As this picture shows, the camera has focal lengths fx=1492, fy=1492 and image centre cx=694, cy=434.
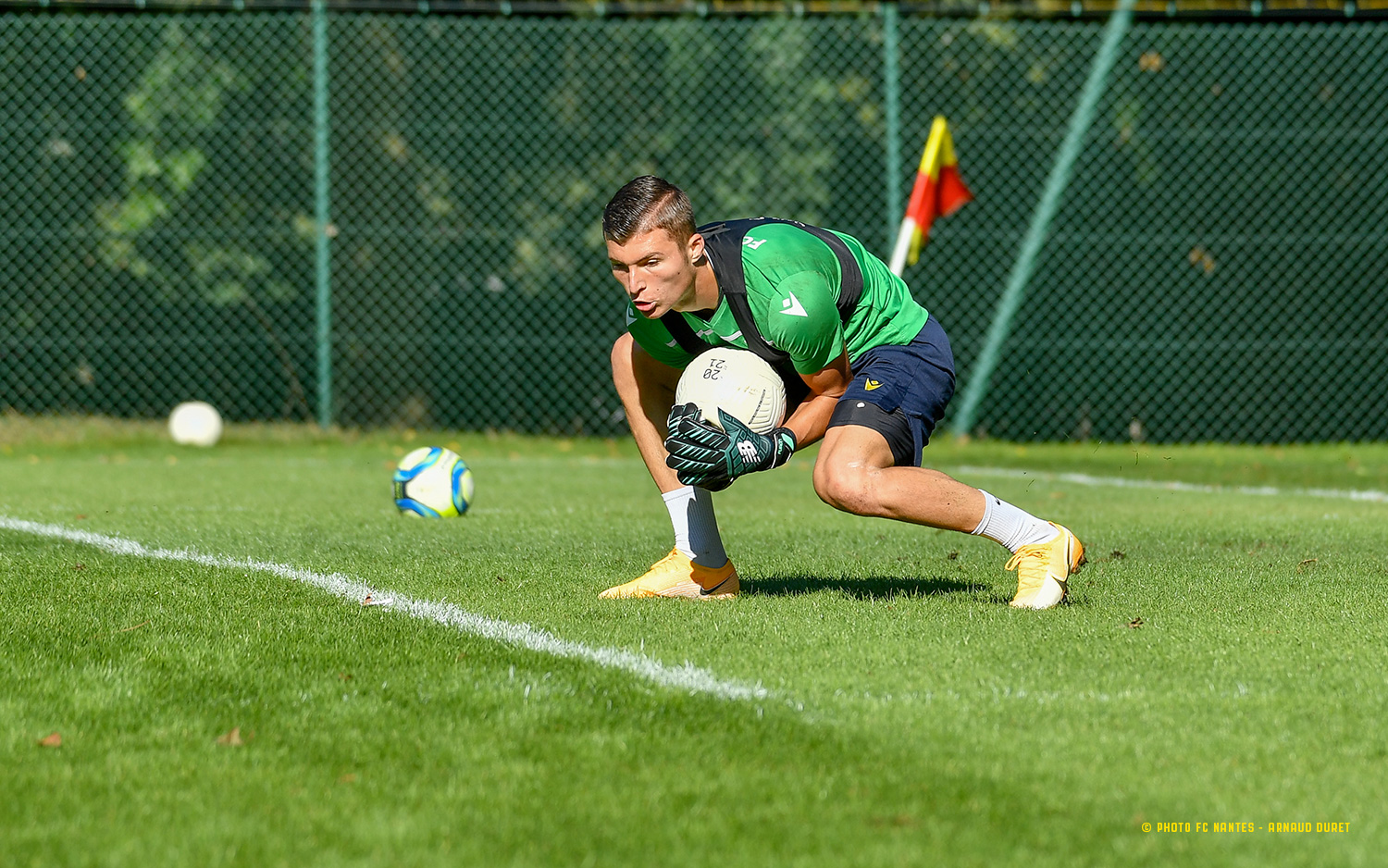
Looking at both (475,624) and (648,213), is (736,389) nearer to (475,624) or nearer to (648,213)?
(648,213)

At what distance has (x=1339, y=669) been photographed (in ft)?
12.0

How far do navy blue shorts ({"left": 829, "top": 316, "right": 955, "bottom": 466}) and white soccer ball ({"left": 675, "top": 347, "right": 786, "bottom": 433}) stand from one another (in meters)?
0.24

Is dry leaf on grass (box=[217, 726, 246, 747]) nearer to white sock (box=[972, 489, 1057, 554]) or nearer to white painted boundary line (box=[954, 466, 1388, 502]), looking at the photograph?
white sock (box=[972, 489, 1057, 554])

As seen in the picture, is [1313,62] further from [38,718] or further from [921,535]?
[38,718]

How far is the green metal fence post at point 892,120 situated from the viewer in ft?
39.4

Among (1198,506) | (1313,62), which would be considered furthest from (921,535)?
(1313,62)

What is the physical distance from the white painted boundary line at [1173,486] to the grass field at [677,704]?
265cm

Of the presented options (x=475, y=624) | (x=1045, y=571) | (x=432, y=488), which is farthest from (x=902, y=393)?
(x=432, y=488)

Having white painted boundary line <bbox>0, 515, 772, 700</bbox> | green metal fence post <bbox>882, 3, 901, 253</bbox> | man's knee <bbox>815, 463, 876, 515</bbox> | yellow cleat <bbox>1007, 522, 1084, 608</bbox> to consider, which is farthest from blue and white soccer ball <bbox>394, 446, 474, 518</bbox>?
green metal fence post <bbox>882, 3, 901, 253</bbox>

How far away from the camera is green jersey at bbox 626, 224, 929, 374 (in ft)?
13.8

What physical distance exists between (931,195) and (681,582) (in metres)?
6.59

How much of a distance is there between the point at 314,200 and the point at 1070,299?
624 cm

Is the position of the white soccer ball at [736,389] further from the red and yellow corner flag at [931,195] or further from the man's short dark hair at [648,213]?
the red and yellow corner flag at [931,195]

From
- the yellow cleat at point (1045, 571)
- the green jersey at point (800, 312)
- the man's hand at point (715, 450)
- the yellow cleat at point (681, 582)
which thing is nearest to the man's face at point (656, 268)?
the green jersey at point (800, 312)
